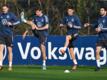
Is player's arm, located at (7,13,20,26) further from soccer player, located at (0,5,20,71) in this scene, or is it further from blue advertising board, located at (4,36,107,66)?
blue advertising board, located at (4,36,107,66)

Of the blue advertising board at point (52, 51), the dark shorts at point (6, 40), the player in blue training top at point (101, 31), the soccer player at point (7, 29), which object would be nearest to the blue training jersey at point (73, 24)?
the player in blue training top at point (101, 31)

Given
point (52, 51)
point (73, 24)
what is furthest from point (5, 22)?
point (52, 51)

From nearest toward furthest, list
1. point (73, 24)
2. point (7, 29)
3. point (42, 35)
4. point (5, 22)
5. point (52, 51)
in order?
point (5, 22), point (7, 29), point (73, 24), point (42, 35), point (52, 51)

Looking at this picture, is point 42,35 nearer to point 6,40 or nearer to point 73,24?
point 73,24

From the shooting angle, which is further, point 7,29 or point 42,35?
point 42,35

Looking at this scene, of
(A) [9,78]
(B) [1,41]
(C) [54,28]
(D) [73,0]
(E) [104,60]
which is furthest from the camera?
(D) [73,0]

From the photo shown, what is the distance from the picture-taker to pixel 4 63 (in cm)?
2234

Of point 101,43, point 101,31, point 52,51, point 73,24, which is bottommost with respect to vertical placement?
point 52,51

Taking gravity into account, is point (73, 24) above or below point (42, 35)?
above

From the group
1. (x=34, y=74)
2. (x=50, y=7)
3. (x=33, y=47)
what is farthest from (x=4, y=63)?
(x=50, y=7)

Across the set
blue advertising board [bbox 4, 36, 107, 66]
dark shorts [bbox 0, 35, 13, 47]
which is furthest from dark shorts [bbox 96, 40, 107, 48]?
dark shorts [bbox 0, 35, 13, 47]

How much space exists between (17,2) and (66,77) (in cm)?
1429

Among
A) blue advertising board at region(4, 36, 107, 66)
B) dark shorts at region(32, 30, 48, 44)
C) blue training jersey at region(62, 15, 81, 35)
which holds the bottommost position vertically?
blue advertising board at region(4, 36, 107, 66)

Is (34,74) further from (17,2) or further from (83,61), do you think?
(17,2)
